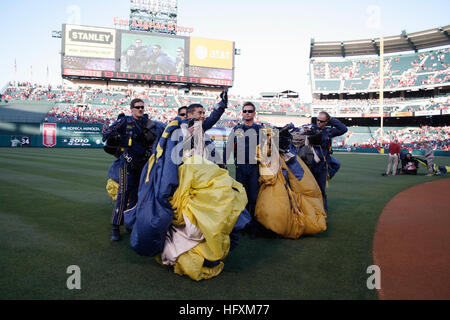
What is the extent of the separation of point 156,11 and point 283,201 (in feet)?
177

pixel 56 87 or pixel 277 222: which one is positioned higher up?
pixel 56 87

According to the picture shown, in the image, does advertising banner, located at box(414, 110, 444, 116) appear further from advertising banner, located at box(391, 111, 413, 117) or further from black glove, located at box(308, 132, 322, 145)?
black glove, located at box(308, 132, 322, 145)

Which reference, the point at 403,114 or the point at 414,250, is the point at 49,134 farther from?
the point at 403,114

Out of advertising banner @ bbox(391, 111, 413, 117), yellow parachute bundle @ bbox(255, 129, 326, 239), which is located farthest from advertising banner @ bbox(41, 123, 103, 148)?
advertising banner @ bbox(391, 111, 413, 117)

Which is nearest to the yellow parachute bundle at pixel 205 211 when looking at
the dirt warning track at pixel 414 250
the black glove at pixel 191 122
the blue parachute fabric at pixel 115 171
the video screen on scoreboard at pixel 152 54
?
the black glove at pixel 191 122

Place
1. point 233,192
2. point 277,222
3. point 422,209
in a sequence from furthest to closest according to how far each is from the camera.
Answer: point 422,209
point 277,222
point 233,192

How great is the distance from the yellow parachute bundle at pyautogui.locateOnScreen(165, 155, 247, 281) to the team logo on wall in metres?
32.1

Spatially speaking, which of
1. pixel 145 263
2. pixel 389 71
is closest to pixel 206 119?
pixel 145 263

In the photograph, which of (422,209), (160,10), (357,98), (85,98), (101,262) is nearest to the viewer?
(101,262)

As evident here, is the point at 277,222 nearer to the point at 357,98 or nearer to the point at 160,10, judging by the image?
the point at 160,10

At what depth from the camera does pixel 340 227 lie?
5.56 meters

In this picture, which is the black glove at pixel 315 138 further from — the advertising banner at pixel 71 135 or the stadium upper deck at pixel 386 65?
the stadium upper deck at pixel 386 65

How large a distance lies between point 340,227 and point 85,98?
46.4 m

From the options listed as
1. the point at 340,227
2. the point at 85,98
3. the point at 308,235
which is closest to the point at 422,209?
the point at 340,227
